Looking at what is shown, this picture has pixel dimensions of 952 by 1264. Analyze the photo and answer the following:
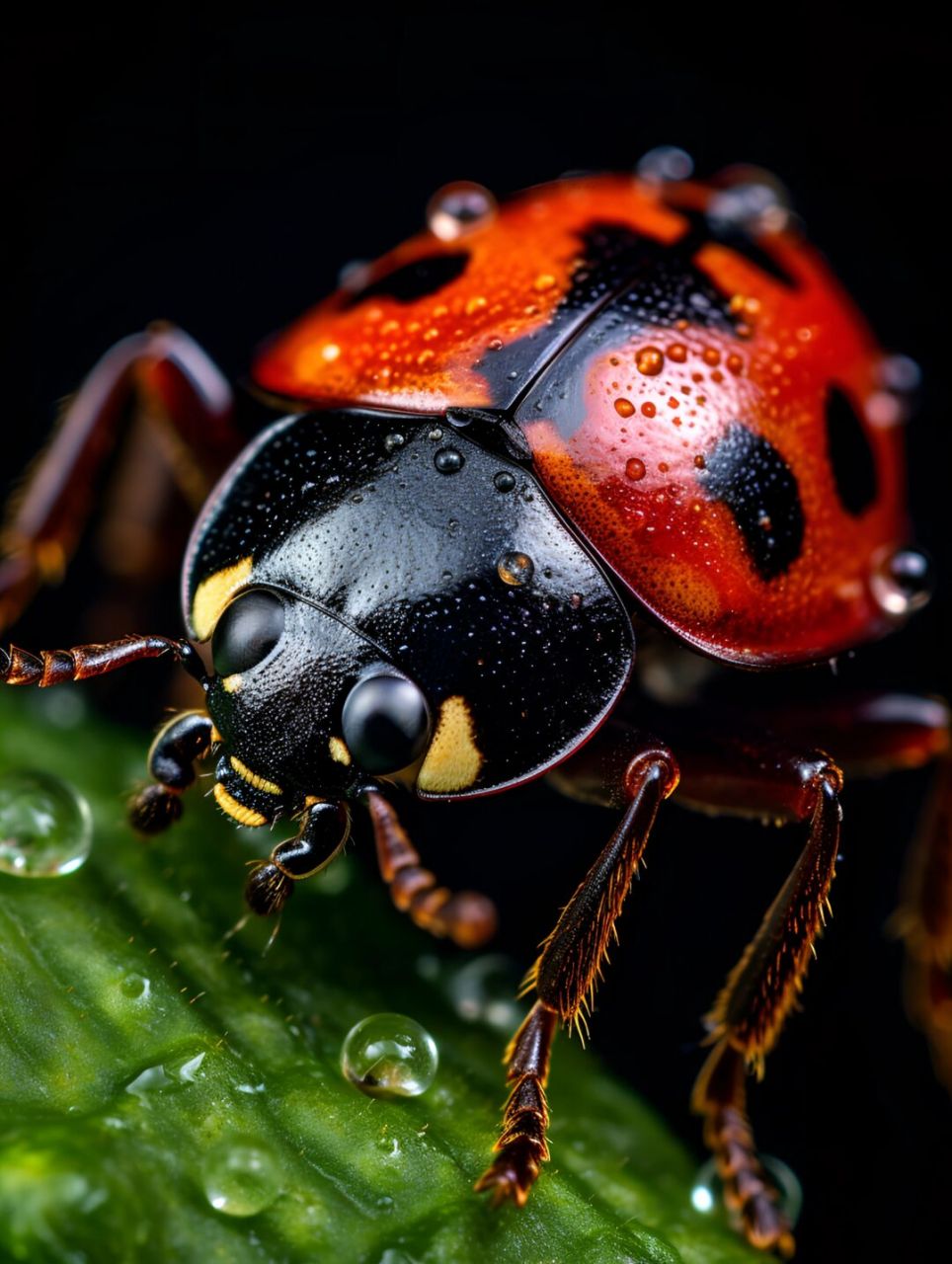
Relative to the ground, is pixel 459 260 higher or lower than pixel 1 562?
higher

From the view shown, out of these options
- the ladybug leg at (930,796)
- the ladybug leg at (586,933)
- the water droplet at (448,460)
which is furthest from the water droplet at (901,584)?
the water droplet at (448,460)

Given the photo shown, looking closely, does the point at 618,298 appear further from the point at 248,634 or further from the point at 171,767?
the point at 171,767

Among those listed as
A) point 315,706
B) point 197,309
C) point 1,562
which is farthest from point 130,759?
point 197,309

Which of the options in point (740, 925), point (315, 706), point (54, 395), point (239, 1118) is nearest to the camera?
point (239, 1118)

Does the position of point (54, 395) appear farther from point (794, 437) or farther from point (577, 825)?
point (794, 437)

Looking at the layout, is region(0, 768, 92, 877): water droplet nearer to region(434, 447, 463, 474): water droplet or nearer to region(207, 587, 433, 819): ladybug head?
region(207, 587, 433, 819): ladybug head

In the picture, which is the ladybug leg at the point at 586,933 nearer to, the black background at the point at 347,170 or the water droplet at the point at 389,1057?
the water droplet at the point at 389,1057
